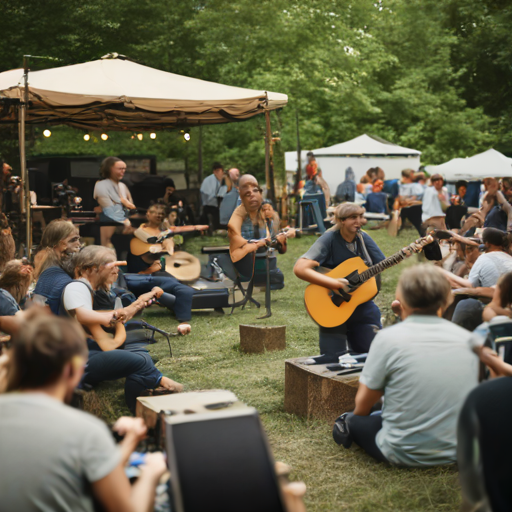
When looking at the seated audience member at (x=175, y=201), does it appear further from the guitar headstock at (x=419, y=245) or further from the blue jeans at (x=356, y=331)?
the guitar headstock at (x=419, y=245)

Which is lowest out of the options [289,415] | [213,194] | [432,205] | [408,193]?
[289,415]

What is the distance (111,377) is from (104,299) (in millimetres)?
566

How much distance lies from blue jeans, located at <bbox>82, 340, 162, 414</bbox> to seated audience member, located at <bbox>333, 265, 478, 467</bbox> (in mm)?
1677

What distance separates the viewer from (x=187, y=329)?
5602 millimetres

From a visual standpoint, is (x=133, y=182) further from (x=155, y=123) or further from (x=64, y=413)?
(x=64, y=413)

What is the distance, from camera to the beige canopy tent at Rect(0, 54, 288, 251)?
8609 mm

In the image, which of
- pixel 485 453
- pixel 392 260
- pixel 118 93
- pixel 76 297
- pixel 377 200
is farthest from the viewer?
pixel 377 200

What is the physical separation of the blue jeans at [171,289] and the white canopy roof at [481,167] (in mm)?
13391

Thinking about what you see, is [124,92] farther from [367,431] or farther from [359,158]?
[359,158]

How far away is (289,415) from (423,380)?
1732 millimetres

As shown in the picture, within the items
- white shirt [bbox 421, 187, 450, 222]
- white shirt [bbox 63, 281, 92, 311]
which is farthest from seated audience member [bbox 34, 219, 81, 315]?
white shirt [bbox 421, 187, 450, 222]

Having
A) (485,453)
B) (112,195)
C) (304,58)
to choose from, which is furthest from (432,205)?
(304,58)

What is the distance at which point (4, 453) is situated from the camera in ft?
6.42

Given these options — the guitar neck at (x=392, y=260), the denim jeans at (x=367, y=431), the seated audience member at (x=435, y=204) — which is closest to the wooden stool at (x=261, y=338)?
the guitar neck at (x=392, y=260)
